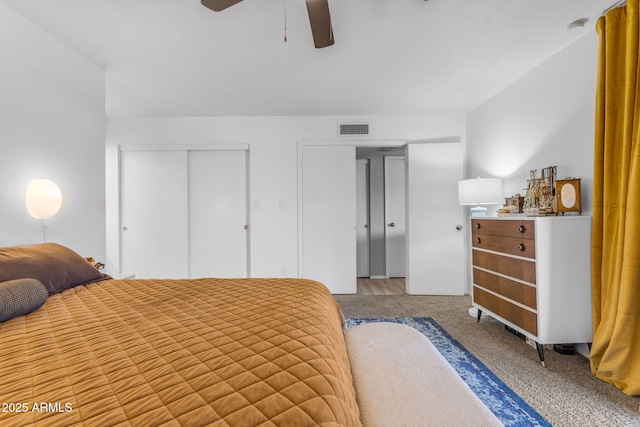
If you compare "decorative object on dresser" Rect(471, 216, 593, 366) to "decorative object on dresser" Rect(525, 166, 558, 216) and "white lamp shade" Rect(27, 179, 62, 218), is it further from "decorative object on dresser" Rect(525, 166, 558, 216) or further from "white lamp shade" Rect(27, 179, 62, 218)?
"white lamp shade" Rect(27, 179, 62, 218)

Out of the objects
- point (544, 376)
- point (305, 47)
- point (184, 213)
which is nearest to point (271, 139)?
point (184, 213)

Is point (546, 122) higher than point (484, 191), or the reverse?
point (546, 122)

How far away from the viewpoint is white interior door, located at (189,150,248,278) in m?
4.04

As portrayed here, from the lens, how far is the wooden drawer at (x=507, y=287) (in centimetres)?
211

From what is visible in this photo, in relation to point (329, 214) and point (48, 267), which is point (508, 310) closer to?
point (329, 214)

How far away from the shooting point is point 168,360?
0.79 m

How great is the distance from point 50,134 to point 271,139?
2328 mm

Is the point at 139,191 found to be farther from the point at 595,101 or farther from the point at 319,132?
the point at 595,101

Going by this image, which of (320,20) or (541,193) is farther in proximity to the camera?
(541,193)

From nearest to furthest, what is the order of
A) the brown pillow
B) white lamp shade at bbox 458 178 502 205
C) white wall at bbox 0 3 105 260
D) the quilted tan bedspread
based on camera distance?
the quilted tan bedspread
the brown pillow
white wall at bbox 0 3 105 260
white lamp shade at bbox 458 178 502 205

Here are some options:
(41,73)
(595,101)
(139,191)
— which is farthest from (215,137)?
(595,101)

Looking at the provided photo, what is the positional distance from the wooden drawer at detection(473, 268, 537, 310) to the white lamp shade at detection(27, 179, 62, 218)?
3529 millimetres

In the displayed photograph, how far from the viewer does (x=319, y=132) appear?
13.1 feet

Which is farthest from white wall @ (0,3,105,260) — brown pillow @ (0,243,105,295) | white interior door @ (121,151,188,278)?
white interior door @ (121,151,188,278)
